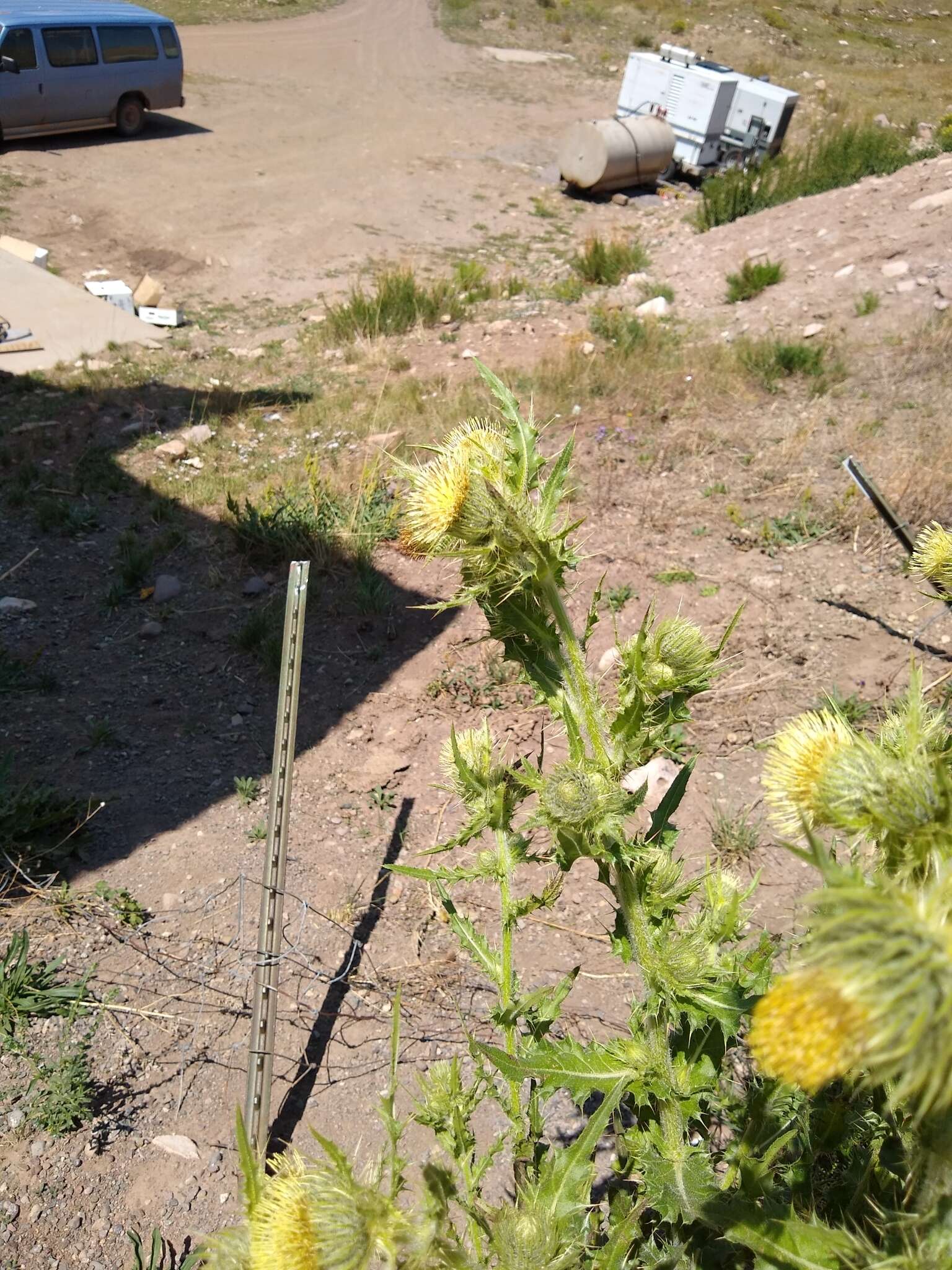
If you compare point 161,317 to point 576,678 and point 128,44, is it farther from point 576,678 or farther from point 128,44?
point 576,678

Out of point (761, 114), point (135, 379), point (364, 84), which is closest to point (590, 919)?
point (135, 379)

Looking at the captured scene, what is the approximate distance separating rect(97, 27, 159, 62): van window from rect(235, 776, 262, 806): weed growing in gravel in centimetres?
1509

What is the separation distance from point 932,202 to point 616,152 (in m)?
6.54

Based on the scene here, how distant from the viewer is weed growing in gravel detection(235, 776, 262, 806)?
439cm

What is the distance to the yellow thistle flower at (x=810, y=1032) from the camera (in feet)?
2.70

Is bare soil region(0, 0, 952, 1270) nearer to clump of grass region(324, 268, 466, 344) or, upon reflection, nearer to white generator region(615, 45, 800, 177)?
clump of grass region(324, 268, 466, 344)

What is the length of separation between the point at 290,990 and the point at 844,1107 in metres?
2.46

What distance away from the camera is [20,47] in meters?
14.0

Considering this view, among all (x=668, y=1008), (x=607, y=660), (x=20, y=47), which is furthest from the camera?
(x=20, y=47)

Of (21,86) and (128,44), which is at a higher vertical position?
(128,44)

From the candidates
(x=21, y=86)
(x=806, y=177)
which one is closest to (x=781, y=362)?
(x=806, y=177)

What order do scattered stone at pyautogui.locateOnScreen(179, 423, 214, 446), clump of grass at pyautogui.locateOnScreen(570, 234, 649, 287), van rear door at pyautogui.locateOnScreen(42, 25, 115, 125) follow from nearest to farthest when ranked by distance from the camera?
scattered stone at pyautogui.locateOnScreen(179, 423, 214, 446)
clump of grass at pyautogui.locateOnScreen(570, 234, 649, 287)
van rear door at pyautogui.locateOnScreen(42, 25, 115, 125)

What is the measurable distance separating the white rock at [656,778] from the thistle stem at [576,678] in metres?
2.51

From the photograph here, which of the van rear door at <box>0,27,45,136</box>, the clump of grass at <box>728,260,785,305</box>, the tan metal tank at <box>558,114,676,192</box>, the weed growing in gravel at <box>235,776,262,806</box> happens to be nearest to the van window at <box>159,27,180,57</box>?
the van rear door at <box>0,27,45,136</box>
